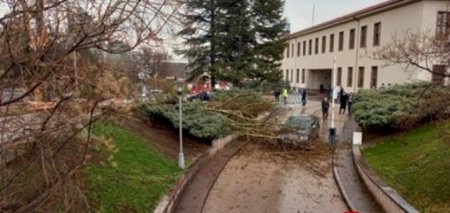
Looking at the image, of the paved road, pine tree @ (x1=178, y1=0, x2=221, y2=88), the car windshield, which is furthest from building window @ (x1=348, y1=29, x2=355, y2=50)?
the paved road

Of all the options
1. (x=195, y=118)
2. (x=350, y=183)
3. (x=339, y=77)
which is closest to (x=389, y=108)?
(x=350, y=183)

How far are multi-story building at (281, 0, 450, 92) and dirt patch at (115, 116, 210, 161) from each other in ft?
37.2

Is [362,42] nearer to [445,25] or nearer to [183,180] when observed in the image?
[445,25]

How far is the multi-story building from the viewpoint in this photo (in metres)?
30.2

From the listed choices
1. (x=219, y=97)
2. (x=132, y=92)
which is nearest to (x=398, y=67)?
(x=219, y=97)

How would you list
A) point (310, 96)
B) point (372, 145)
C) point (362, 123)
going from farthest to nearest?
point (310, 96) → point (362, 123) → point (372, 145)

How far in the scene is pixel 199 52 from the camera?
32969 millimetres

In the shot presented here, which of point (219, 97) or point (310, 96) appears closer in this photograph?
point (219, 97)

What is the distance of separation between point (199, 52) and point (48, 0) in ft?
94.6

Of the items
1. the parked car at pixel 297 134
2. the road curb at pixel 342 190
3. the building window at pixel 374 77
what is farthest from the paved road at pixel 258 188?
the building window at pixel 374 77

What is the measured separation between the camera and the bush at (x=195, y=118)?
1961 centimetres

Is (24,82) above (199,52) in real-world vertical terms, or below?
below

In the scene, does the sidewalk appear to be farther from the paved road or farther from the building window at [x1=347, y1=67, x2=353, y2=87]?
the building window at [x1=347, y1=67, x2=353, y2=87]

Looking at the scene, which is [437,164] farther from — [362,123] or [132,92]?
[132,92]
